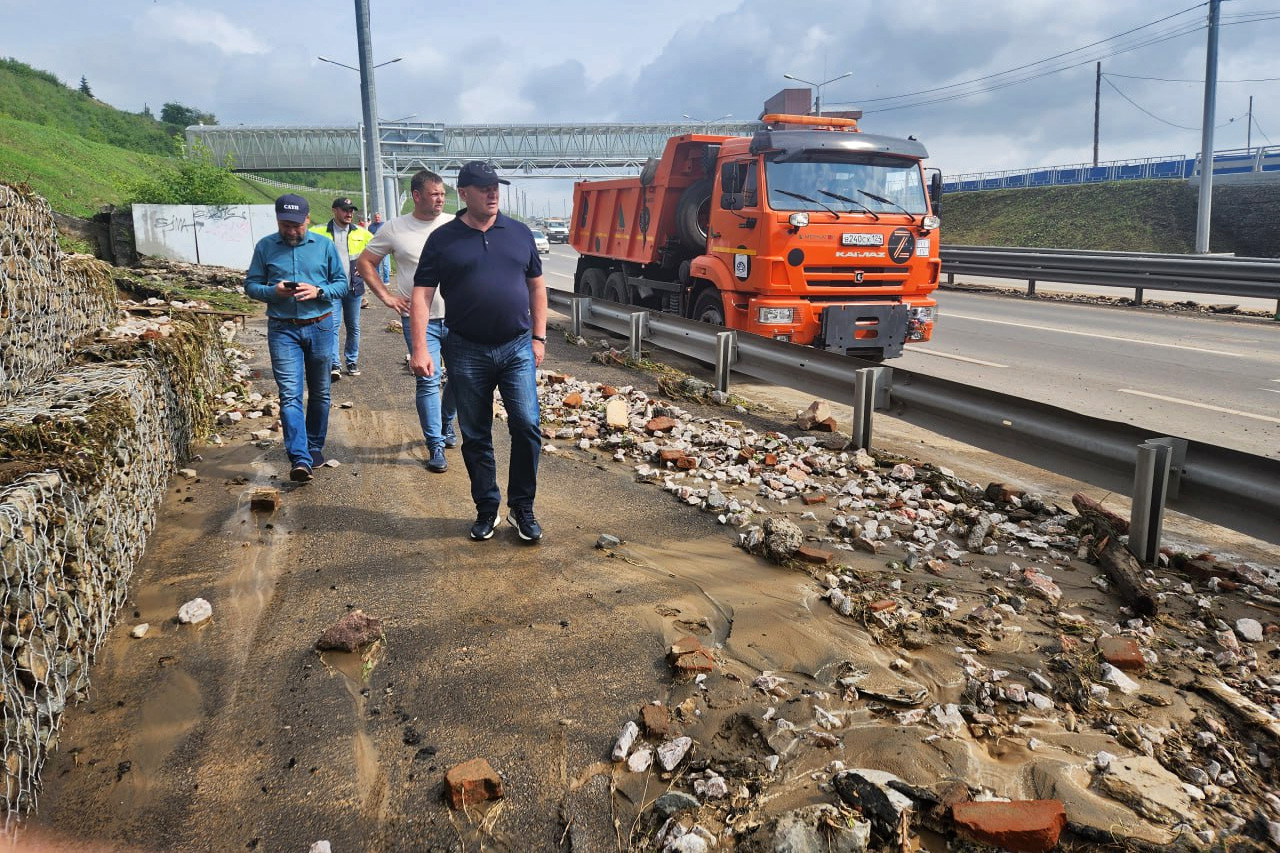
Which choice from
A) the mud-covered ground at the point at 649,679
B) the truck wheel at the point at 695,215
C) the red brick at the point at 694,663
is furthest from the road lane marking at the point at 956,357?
the red brick at the point at 694,663

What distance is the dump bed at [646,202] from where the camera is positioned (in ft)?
38.4

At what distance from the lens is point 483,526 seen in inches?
194

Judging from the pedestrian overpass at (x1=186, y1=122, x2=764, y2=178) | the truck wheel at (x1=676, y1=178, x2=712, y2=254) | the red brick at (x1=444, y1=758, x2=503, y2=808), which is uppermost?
the pedestrian overpass at (x1=186, y1=122, x2=764, y2=178)

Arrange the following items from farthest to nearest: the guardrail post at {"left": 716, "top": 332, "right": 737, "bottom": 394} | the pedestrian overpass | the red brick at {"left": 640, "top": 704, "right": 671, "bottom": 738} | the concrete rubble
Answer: the pedestrian overpass < the guardrail post at {"left": 716, "top": 332, "right": 737, "bottom": 394} < the red brick at {"left": 640, "top": 704, "right": 671, "bottom": 738} < the concrete rubble

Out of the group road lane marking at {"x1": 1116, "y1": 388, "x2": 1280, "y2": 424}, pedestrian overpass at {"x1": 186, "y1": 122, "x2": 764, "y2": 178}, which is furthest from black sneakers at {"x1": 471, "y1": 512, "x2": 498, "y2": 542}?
pedestrian overpass at {"x1": 186, "y1": 122, "x2": 764, "y2": 178}

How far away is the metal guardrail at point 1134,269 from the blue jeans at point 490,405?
15.3 metres

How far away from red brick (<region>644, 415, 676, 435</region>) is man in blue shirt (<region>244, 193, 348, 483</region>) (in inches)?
99.1

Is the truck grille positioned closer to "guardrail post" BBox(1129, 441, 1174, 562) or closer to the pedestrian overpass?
"guardrail post" BBox(1129, 441, 1174, 562)

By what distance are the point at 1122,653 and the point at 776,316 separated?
623 cm

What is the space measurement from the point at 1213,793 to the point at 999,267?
20613 mm

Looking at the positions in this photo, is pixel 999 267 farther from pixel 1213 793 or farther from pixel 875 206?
pixel 1213 793

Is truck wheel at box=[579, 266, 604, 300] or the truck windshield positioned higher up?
the truck windshield

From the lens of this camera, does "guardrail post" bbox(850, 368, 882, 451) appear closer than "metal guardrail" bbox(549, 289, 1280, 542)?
No

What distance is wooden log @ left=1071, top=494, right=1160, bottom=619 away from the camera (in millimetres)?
4047
